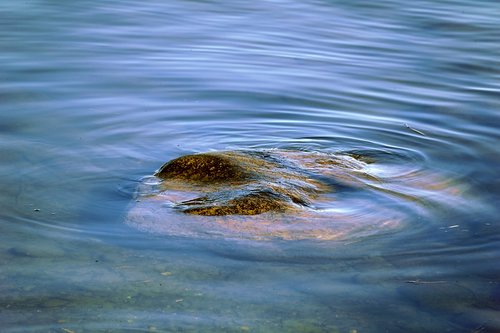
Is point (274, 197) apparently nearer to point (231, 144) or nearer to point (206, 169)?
point (206, 169)

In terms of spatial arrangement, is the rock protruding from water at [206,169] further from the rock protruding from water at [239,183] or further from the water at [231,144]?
the water at [231,144]

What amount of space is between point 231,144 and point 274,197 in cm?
212

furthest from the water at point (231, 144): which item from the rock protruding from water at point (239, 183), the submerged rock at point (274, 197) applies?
the rock protruding from water at point (239, 183)

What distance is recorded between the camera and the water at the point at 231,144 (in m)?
4.75

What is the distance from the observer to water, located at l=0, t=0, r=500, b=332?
4.75m

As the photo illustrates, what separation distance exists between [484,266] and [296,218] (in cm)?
132

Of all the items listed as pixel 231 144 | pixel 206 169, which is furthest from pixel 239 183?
pixel 231 144

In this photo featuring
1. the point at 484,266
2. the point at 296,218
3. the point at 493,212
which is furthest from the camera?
the point at 493,212

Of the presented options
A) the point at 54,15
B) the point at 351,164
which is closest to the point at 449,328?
the point at 351,164

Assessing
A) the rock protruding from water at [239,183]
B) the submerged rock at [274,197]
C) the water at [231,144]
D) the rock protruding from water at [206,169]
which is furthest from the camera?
the rock protruding from water at [206,169]

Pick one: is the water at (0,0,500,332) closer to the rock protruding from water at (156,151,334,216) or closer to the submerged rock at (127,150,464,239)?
the submerged rock at (127,150,464,239)

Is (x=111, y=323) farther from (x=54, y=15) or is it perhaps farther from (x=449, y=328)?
(x=54, y=15)

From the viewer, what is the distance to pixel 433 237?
5.91m

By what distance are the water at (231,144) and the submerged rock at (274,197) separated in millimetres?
143
